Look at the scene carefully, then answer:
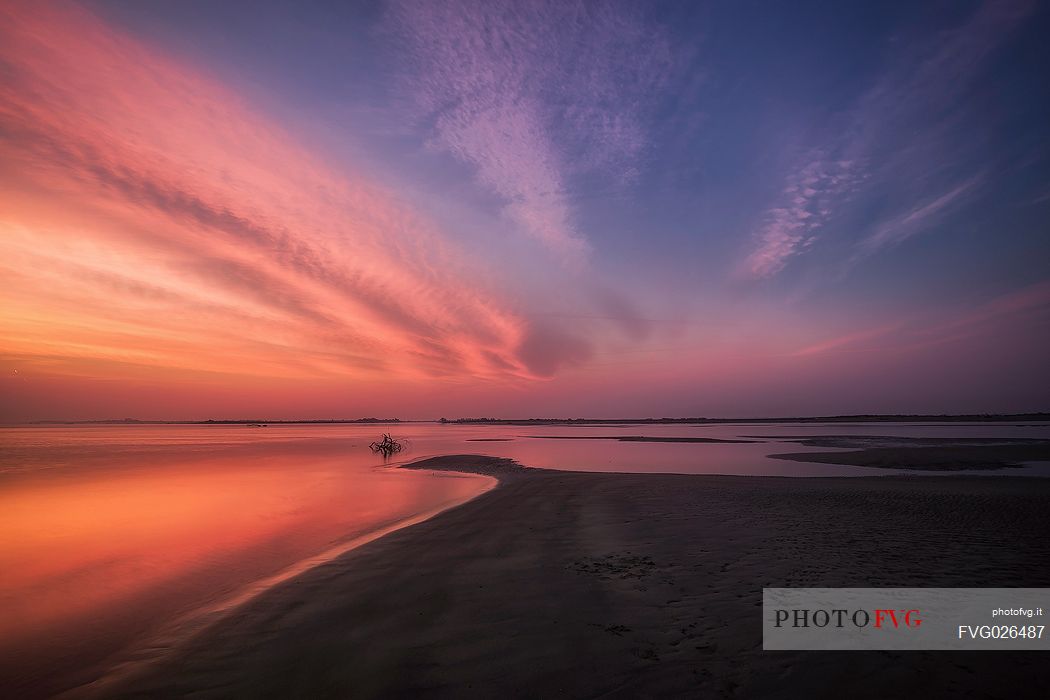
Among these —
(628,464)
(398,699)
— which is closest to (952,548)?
(398,699)

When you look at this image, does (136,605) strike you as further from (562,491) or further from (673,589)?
(562,491)

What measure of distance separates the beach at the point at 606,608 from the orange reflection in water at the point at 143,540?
6.34 ft

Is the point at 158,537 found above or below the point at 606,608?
below

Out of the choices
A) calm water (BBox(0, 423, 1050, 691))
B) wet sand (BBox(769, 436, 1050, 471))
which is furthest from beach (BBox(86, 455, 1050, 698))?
wet sand (BBox(769, 436, 1050, 471))

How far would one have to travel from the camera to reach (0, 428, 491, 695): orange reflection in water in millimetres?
8000

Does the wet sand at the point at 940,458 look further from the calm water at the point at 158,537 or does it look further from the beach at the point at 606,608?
the beach at the point at 606,608

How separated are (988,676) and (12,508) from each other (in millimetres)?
30642

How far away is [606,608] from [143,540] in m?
15.4

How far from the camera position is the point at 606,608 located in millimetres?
7512

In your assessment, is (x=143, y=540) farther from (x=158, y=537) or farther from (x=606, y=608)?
(x=606, y=608)

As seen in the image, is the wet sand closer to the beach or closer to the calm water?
the calm water

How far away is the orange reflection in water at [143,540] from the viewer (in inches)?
315

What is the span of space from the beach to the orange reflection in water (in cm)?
193

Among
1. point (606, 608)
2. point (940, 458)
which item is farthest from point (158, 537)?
point (940, 458)
